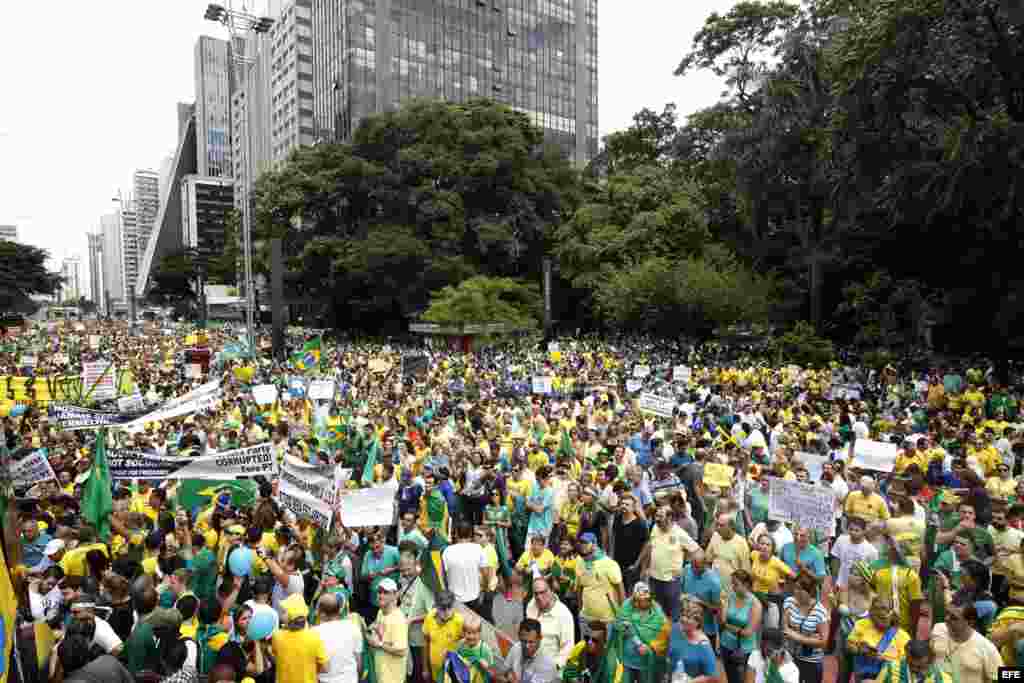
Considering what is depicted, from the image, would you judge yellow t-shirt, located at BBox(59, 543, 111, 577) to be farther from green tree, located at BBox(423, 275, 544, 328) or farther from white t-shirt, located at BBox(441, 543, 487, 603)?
green tree, located at BBox(423, 275, 544, 328)

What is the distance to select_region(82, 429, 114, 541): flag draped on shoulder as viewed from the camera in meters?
7.75

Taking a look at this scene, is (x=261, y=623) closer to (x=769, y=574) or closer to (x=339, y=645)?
(x=339, y=645)

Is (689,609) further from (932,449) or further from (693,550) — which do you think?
(932,449)

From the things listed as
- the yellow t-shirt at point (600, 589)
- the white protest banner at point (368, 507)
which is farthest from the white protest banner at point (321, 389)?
the yellow t-shirt at point (600, 589)

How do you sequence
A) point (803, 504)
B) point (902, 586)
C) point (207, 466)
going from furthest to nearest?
point (207, 466)
point (803, 504)
point (902, 586)

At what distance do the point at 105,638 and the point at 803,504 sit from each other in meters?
5.75

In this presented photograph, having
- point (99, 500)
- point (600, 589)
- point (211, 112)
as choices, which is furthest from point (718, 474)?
point (211, 112)

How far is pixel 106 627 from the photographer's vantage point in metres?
4.89

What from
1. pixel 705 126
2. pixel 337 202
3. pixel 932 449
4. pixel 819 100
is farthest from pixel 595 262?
pixel 932 449

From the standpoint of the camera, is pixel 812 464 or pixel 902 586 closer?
pixel 902 586

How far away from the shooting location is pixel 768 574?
622cm

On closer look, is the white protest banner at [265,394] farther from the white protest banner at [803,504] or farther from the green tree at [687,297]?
the green tree at [687,297]

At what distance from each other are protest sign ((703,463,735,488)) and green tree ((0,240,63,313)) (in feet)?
230

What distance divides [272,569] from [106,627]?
1170mm
